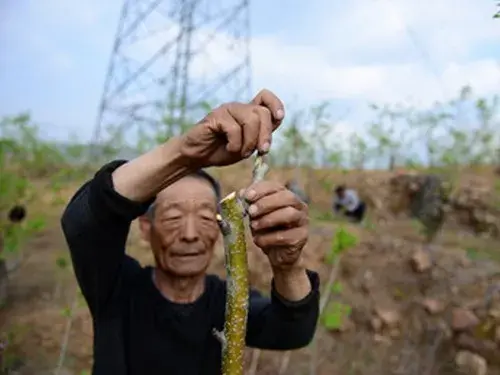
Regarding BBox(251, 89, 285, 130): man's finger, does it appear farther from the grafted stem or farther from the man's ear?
the man's ear

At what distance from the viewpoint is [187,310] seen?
170 cm

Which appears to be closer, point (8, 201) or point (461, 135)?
point (8, 201)

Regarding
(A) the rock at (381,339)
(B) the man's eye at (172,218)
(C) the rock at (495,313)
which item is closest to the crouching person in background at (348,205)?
(A) the rock at (381,339)

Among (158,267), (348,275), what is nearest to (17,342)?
(348,275)

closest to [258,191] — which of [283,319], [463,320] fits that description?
[283,319]

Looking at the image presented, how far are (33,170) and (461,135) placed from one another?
5.35 m

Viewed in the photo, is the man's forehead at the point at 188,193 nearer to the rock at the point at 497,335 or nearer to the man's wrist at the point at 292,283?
the man's wrist at the point at 292,283

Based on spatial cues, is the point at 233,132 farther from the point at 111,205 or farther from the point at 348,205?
the point at 348,205

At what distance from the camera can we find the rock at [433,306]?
18.7ft

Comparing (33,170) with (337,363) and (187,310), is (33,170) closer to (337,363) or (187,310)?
(337,363)

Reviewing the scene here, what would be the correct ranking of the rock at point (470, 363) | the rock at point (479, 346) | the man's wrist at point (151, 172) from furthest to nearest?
1. the rock at point (479, 346)
2. the rock at point (470, 363)
3. the man's wrist at point (151, 172)

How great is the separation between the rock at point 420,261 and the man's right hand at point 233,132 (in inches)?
220

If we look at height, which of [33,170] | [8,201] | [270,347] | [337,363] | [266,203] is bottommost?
[337,363]

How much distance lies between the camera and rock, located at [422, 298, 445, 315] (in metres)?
5.70
